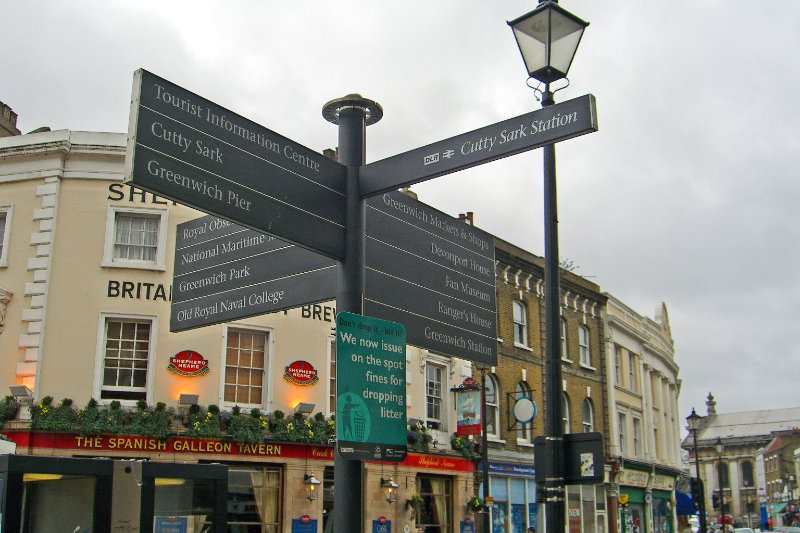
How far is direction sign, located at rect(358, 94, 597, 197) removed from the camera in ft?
18.8

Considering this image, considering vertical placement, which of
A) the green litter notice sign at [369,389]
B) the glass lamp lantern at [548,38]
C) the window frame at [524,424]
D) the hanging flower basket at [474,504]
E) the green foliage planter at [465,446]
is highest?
the glass lamp lantern at [548,38]

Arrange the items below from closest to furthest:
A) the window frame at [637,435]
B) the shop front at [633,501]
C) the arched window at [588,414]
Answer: the arched window at [588,414]
the shop front at [633,501]
the window frame at [637,435]

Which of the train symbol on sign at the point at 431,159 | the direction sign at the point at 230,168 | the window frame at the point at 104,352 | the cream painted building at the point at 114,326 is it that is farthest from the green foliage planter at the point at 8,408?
the train symbol on sign at the point at 431,159

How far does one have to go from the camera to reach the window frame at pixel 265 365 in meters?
20.5

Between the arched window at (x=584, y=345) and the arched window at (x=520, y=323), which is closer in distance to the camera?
the arched window at (x=520, y=323)

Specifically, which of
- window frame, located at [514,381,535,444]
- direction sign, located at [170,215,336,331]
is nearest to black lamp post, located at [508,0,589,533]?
direction sign, located at [170,215,336,331]

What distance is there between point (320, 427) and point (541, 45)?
15135mm

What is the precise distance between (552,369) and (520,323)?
76.5 feet

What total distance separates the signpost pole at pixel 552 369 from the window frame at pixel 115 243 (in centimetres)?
1396

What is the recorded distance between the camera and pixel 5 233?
20.3 metres

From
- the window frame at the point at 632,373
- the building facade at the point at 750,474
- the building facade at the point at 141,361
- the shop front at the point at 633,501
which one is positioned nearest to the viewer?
the building facade at the point at 141,361

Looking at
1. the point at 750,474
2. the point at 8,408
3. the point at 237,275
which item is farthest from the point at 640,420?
the point at 750,474

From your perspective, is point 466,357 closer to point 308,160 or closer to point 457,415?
point 308,160

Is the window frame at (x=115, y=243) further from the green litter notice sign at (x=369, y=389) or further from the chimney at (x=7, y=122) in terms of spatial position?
the green litter notice sign at (x=369, y=389)
